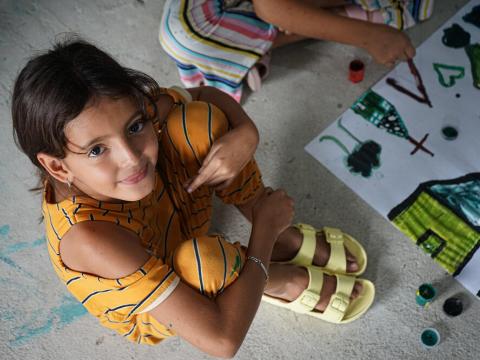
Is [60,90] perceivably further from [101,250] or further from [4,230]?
[4,230]

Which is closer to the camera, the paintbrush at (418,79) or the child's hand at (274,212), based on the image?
the child's hand at (274,212)

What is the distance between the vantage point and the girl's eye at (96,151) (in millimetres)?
800

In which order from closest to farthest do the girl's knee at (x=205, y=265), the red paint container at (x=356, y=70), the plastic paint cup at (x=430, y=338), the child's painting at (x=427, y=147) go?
1. the girl's knee at (x=205, y=265)
2. the plastic paint cup at (x=430, y=338)
3. the child's painting at (x=427, y=147)
4. the red paint container at (x=356, y=70)

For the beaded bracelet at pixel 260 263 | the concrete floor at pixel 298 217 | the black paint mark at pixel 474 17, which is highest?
the black paint mark at pixel 474 17

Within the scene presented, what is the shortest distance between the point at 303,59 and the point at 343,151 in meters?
0.33

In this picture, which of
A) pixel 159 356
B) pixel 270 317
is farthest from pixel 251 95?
pixel 159 356

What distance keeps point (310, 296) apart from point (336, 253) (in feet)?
0.40

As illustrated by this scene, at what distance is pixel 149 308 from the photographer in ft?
2.81

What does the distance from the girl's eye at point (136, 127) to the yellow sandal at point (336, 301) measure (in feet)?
1.55

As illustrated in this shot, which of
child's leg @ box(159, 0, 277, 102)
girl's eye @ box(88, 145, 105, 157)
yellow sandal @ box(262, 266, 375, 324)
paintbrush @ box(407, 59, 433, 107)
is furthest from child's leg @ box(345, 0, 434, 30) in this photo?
girl's eye @ box(88, 145, 105, 157)

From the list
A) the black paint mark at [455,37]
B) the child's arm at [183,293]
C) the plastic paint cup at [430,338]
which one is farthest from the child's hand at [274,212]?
the black paint mark at [455,37]

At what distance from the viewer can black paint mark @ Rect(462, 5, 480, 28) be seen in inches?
58.5

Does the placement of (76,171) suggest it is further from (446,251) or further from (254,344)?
(446,251)

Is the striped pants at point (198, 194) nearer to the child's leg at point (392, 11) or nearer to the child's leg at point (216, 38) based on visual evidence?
the child's leg at point (216, 38)
